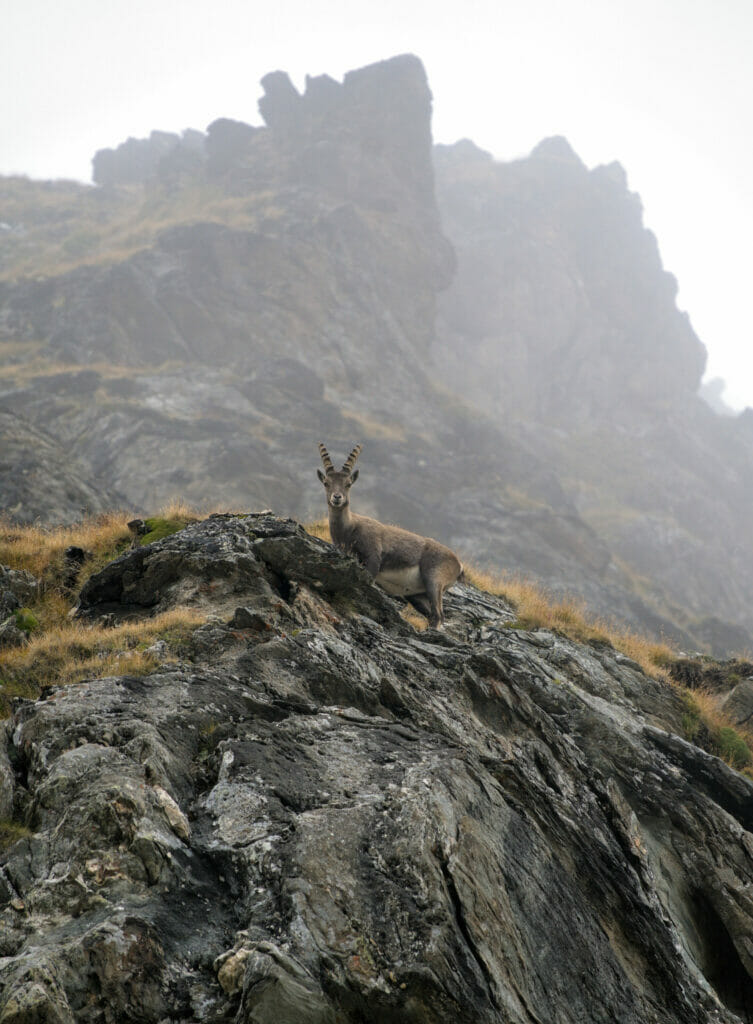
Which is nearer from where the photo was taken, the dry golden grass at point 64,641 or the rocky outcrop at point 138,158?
the dry golden grass at point 64,641

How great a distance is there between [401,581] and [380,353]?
6276 cm

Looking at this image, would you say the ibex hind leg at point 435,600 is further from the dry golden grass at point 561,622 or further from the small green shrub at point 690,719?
the small green shrub at point 690,719

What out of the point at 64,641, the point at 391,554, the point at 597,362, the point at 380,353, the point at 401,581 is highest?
the point at 597,362

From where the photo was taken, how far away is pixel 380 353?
246ft

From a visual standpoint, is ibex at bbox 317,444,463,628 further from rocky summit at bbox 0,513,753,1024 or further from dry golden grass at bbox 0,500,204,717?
dry golden grass at bbox 0,500,204,717

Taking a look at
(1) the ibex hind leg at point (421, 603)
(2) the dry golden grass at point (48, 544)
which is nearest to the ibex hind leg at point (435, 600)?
(1) the ibex hind leg at point (421, 603)

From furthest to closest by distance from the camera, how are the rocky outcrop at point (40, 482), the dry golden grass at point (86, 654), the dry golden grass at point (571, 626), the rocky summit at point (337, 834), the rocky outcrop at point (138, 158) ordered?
the rocky outcrop at point (138, 158)
the rocky outcrop at point (40, 482)
the dry golden grass at point (571, 626)
the dry golden grass at point (86, 654)
the rocky summit at point (337, 834)

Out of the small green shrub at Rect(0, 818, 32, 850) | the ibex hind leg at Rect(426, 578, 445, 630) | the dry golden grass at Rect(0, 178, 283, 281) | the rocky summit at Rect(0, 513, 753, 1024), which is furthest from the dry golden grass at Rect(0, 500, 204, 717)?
the dry golden grass at Rect(0, 178, 283, 281)

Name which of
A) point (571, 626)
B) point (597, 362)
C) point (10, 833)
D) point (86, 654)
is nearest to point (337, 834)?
point (10, 833)

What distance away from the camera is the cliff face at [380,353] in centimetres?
5109

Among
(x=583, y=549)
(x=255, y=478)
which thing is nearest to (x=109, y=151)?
(x=255, y=478)

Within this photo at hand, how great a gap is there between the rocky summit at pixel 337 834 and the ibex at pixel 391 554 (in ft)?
9.30

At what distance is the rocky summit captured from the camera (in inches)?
202

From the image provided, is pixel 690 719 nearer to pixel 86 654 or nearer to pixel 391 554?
pixel 391 554
